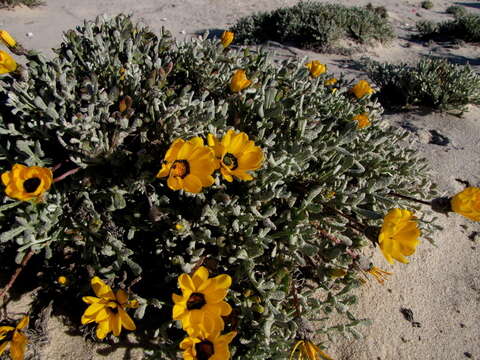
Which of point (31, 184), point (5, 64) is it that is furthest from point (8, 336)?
point (5, 64)

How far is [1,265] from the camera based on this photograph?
84.6 inches

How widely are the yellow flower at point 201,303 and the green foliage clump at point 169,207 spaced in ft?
0.79

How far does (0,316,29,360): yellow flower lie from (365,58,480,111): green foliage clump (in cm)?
457

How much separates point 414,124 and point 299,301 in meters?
3.08

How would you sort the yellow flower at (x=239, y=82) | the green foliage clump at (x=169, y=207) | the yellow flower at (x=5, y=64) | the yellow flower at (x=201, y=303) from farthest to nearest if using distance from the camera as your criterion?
the yellow flower at (x=239, y=82)
the yellow flower at (x=5, y=64)
the green foliage clump at (x=169, y=207)
the yellow flower at (x=201, y=303)

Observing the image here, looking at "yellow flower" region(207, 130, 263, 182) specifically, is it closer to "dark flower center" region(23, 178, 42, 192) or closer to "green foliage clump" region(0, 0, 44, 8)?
"dark flower center" region(23, 178, 42, 192)

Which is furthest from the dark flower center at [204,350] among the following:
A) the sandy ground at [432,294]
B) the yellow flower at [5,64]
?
the yellow flower at [5,64]

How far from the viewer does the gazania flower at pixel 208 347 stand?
1571 millimetres

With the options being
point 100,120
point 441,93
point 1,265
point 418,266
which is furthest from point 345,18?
point 1,265

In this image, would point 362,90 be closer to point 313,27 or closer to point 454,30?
point 313,27

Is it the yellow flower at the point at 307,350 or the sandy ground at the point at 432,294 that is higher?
the yellow flower at the point at 307,350

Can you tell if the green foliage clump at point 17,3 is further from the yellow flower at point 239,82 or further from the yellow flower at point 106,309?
the yellow flower at point 106,309

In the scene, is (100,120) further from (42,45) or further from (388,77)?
(42,45)

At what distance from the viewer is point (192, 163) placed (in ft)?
5.67
